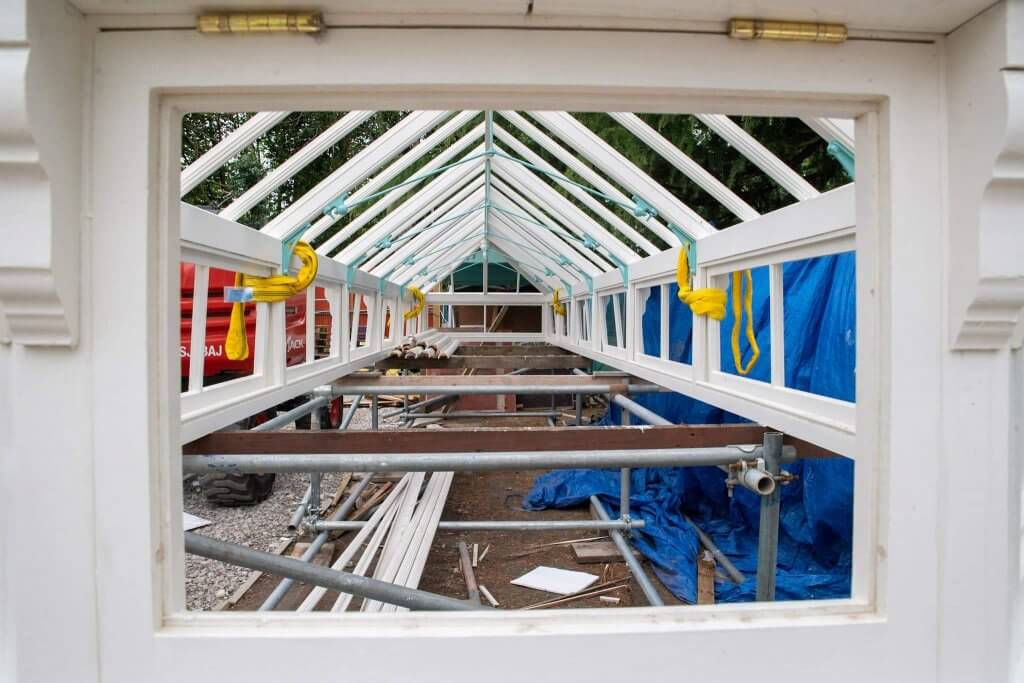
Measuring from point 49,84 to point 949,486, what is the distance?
1532mm

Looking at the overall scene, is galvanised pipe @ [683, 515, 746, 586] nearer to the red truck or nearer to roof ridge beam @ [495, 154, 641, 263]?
roof ridge beam @ [495, 154, 641, 263]

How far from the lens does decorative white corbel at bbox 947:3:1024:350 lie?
0.78 m

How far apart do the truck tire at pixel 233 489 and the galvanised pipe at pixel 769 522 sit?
442 centimetres

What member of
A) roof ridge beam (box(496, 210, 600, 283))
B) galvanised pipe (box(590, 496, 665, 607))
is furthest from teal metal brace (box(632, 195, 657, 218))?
roof ridge beam (box(496, 210, 600, 283))

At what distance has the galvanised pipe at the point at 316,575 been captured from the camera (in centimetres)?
180

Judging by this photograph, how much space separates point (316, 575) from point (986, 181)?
212 centimetres

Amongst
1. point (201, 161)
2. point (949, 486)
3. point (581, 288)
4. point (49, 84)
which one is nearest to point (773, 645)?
point (949, 486)

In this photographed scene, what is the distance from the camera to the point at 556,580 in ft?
12.9

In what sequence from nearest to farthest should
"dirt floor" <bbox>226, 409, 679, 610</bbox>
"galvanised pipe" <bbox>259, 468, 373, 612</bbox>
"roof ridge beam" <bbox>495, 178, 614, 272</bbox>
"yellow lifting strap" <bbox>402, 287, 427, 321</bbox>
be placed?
"galvanised pipe" <bbox>259, 468, 373, 612</bbox>
"dirt floor" <bbox>226, 409, 679, 610</bbox>
"roof ridge beam" <bbox>495, 178, 614, 272</bbox>
"yellow lifting strap" <bbox>402, 287, 427, 321</bbox>

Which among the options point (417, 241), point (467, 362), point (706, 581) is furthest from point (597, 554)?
point (417, 241)


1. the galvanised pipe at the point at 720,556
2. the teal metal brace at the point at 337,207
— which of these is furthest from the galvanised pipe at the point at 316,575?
the galvanised pipe at the point at 720,556

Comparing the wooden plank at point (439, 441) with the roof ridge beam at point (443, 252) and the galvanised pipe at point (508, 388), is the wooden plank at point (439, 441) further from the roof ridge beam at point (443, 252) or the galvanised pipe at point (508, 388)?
the roof ridge beam at point (443, 252)

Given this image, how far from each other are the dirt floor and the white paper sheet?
45 millimetres

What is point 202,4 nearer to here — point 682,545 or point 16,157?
point 16,157
